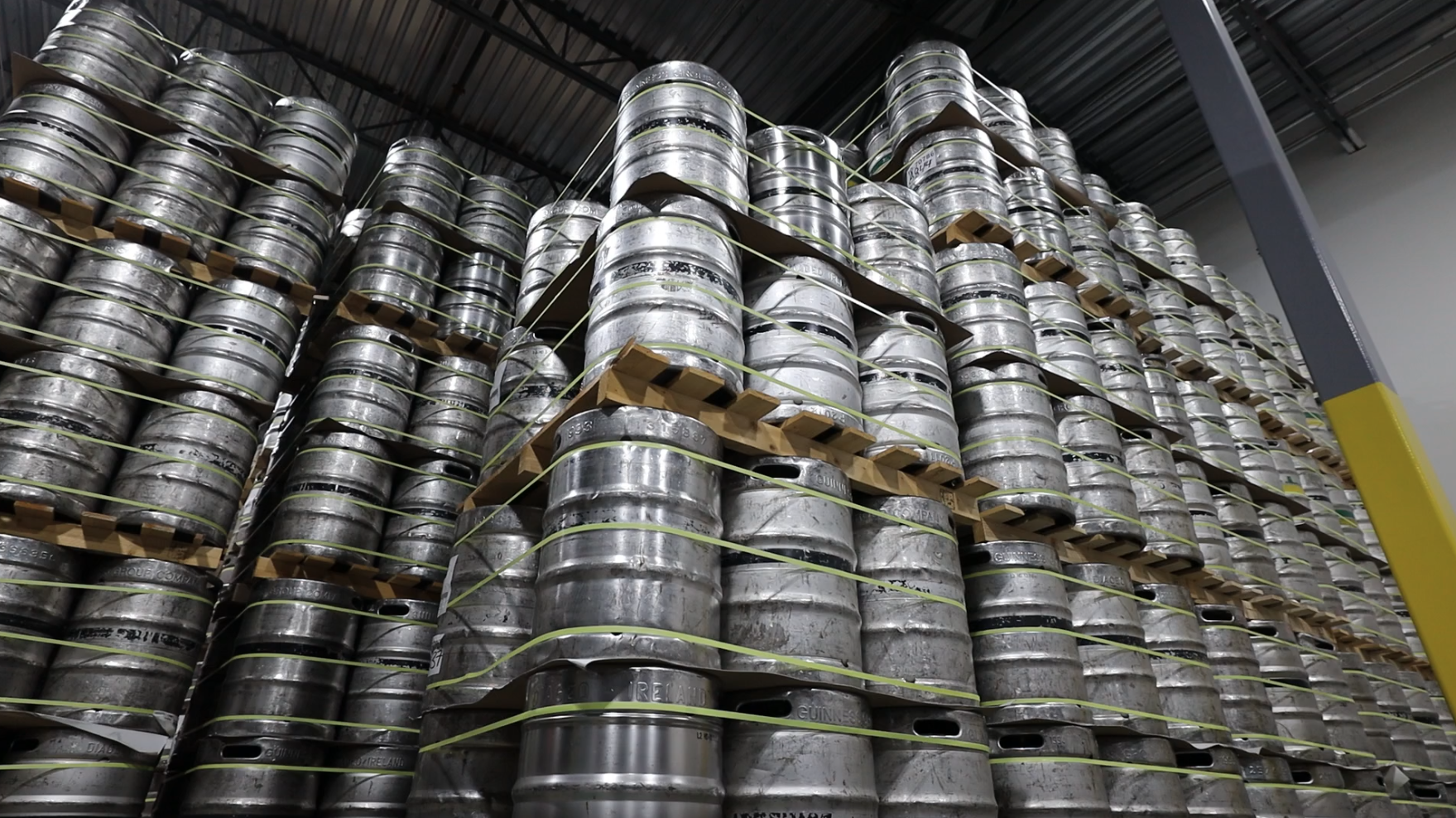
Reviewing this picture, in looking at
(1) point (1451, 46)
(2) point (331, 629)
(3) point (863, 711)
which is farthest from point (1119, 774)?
(1) point (1451, 46)

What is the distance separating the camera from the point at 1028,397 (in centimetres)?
490

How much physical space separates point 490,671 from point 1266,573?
5.66 m

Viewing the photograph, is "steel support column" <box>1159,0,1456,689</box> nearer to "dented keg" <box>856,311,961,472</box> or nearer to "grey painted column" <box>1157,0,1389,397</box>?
"grey painted column" <box>1157,0,1389,397</box>

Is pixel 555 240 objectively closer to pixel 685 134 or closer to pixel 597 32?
pixel 685 134

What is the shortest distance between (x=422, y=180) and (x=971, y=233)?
4.28 metres

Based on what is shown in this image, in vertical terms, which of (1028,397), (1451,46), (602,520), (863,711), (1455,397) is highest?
(1451,46)

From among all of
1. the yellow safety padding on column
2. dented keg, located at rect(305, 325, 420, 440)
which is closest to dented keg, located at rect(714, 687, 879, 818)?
the yellow safety padding on column

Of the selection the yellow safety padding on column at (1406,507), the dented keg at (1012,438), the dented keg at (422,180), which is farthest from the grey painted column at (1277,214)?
the dented keg at (422,180)

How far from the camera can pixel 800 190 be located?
185 inches

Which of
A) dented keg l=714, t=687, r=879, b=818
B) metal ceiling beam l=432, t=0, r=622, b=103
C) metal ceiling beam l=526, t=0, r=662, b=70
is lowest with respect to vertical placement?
dented keg l=714, t=687, r=879, b=818

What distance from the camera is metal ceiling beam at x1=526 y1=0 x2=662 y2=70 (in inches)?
386

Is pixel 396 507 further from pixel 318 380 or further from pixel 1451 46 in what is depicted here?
pixel 1451 46

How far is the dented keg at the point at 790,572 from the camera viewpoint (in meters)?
3.17

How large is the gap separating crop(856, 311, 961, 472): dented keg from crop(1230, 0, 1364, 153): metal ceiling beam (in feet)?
26.9
